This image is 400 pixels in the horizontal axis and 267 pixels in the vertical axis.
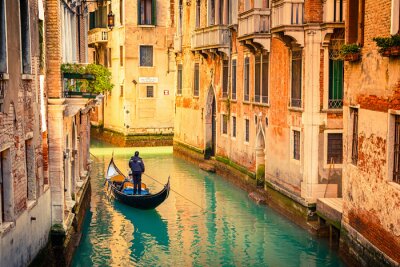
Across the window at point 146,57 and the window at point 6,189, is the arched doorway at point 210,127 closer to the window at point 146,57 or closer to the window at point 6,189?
the window at point 146,57

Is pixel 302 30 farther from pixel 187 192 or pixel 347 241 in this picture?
pixel 187 192

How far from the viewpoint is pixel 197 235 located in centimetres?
1336

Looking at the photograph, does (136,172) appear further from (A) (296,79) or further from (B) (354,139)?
(B) (354,139)

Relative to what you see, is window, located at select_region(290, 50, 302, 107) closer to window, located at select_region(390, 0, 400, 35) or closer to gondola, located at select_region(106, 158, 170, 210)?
gondola, located at select_region(106, 158, 170, 210)

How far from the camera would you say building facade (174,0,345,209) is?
13.4 meters

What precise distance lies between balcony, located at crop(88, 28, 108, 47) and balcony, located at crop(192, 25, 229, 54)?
8.64 m

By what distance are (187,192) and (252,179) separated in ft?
5.75

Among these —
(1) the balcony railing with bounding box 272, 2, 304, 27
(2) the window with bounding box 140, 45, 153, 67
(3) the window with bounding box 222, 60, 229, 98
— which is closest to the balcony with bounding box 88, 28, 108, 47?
(2) the window with bounding box 140, 45, 153, 67

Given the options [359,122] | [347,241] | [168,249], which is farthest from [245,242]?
[359,122]

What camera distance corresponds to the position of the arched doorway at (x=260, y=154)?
55.2ft

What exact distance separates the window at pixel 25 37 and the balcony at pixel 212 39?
10944 mm

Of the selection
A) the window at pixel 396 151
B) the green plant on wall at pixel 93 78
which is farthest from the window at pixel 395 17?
the green plant on wall at pixel 93 78

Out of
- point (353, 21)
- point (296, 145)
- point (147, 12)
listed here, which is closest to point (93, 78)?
point (296, 145)

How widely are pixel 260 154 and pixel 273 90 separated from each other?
1.91m
